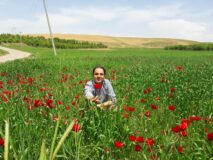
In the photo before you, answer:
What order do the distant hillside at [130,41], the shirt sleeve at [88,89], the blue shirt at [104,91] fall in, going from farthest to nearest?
the distant hillside at [130,41], the blue shirt at [104,91], the shirt sleeve at [88,89]

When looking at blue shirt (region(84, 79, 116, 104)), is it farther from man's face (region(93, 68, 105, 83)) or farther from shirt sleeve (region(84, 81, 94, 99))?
man's face (region(93, 68, 105, 83))

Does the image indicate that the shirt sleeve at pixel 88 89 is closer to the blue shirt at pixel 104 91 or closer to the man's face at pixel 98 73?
the blue shirt at pixel 104 91

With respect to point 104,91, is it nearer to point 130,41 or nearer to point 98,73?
point 98,73

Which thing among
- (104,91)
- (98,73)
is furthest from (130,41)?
(98,73)

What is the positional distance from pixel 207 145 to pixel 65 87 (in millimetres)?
6192

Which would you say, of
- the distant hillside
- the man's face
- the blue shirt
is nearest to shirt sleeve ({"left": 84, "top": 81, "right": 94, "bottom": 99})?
the blue shirt

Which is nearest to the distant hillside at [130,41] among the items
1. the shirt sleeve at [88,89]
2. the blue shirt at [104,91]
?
the blue shirt at [104,91]

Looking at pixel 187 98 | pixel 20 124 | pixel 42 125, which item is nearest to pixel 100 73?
pixel 42 125

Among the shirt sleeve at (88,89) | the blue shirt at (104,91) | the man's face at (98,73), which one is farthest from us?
the blue shirt at (104,91)

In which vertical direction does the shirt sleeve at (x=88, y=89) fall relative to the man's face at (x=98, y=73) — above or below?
below

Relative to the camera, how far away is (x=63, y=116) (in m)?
5.58

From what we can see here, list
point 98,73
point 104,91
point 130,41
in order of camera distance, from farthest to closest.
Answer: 1. point 130,41
2. point 104,91
3. point 98,73

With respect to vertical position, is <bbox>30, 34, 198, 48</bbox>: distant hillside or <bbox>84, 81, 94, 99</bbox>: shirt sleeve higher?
<bbox>84, 81, 94, 99</bbox>: shirt sleeve

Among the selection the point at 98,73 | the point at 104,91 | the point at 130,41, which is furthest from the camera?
the point at 130,41
